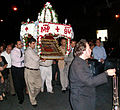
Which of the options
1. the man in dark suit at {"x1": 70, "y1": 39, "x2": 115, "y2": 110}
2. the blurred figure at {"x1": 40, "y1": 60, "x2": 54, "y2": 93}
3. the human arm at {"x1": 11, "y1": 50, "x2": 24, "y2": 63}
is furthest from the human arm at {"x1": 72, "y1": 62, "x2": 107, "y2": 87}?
the blurred figure at {"x1": 40, "y1": 60, "x2": 54, "y2": 93}

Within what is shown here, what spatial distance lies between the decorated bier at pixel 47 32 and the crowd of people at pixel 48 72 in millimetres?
365

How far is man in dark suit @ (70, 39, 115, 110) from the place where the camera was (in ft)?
9.02

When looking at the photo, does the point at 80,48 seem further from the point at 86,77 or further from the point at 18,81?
the point at 18,81

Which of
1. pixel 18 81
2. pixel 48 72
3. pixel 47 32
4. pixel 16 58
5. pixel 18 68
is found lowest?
pixel 18 81

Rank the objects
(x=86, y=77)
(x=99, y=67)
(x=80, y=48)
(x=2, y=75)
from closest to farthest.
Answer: (x=86, y=77), (x=80, y=48), (x=2, y=75), (x=99, y=67)

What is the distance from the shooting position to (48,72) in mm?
7383

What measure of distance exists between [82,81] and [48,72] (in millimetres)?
4661

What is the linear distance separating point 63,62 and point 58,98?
64.4 inches

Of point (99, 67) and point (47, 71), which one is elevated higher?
point (47, 71)

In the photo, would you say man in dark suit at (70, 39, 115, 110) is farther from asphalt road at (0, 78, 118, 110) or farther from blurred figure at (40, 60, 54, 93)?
blurred figure at (40, 60, 54, 93)

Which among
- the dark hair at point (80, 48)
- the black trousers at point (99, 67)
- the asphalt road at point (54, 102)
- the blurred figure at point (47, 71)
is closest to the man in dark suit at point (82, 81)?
the dark hair at point (80, 48)

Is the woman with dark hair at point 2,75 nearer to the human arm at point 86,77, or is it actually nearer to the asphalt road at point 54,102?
the asphalt road at point 54,102

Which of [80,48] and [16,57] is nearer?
[80,48]

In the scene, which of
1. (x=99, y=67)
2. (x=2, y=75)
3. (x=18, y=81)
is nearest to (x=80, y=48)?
(x=18, y=81)
